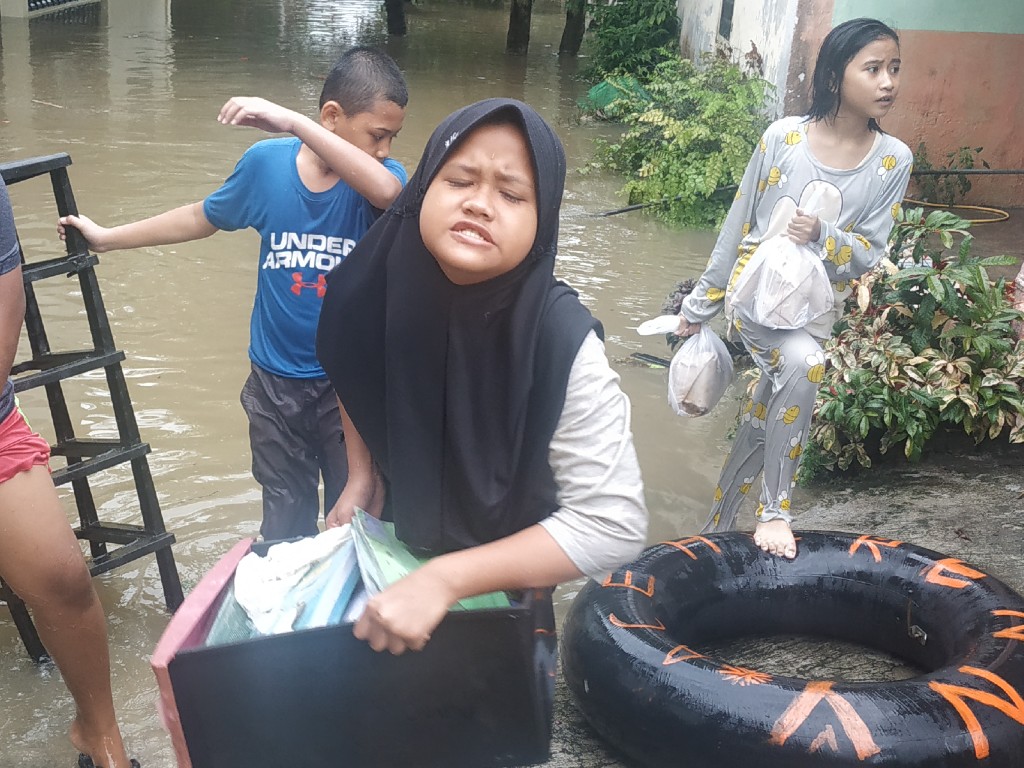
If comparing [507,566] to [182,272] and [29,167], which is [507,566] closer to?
[29,167]

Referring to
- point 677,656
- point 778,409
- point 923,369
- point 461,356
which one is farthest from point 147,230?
point 923,369

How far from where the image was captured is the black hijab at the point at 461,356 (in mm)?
1642

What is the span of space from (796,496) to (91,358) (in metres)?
2.94

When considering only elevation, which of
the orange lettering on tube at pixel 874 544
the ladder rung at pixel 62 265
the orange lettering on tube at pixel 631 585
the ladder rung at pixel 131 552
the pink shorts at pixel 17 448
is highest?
the ladder rung at pixel 62 265

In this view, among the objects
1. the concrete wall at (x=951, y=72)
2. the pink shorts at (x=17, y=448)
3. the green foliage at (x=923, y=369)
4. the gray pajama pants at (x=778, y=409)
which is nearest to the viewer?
the pink shorts at (x=17, y=448)

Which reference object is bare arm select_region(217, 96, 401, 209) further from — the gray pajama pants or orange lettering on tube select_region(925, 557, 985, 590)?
orange lettering on tube select_region(925, 557, 985, 590)

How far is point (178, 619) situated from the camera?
5.10ft

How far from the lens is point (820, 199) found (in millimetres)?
3348

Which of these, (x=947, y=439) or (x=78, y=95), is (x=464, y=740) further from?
(x=78, y=95)

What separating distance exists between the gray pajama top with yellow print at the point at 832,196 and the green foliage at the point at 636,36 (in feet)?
40.2

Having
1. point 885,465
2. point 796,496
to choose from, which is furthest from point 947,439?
point 796,496

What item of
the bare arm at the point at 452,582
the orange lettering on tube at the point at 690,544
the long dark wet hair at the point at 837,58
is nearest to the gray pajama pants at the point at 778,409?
the orange lettering on tube at the point at 690,544

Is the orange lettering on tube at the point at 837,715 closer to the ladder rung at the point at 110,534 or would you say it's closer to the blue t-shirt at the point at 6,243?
the blue t-shirt at the point at 6,243

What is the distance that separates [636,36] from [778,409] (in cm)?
1326
